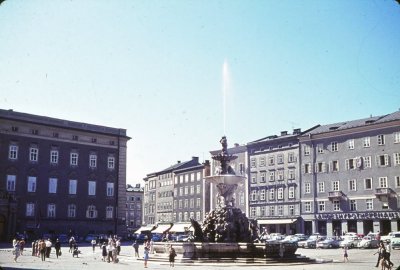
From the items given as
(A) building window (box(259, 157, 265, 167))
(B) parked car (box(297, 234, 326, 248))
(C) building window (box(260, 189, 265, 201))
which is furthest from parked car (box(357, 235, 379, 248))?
(A) building window (box(259, 157, 265, 167))

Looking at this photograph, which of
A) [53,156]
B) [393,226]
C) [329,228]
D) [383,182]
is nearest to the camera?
[393,226]

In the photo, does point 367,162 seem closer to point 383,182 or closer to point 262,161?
point 383,182

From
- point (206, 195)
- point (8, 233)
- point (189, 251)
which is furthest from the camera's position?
point (206, 195)

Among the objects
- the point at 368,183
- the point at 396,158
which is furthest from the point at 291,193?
the point at 396,158

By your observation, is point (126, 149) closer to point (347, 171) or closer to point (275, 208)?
point (275, 208)

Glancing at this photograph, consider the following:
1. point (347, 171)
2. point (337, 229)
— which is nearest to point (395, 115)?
point (347, 171)

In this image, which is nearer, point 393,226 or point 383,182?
point 393,226

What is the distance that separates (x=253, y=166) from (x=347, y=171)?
57.8ft

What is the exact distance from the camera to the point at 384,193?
60281 millimetres

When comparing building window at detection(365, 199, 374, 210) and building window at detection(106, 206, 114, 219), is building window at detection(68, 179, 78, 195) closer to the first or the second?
building window at detection(106, 206, 114, 219)

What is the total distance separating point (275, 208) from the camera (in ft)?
246

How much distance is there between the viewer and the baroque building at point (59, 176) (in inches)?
2370

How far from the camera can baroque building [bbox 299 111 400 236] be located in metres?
61.0

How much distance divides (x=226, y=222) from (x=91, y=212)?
39429 millimetres
